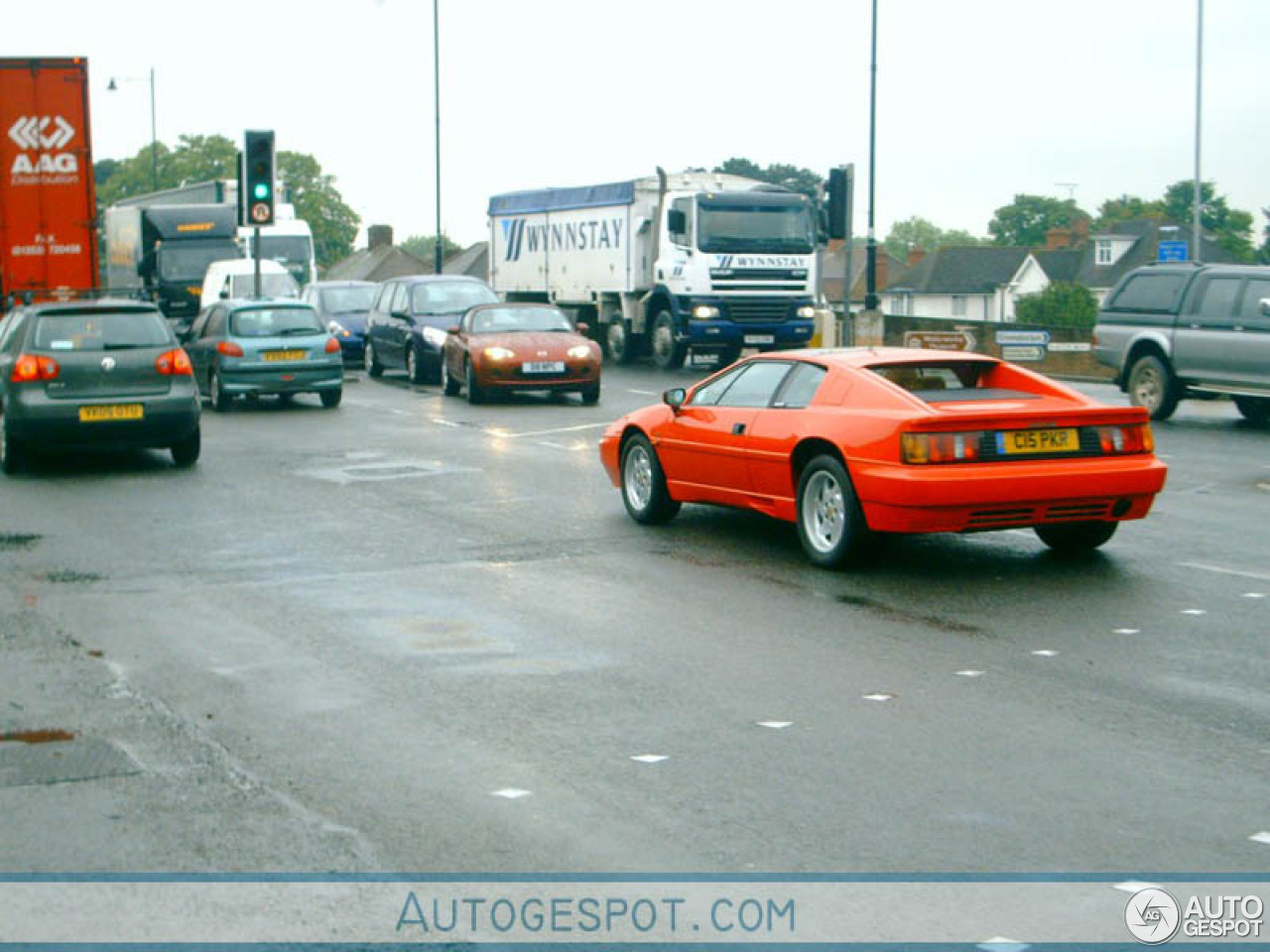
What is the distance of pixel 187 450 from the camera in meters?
17.6

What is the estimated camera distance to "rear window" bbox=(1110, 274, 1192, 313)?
21.9 metres

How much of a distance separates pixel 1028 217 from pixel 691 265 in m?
131

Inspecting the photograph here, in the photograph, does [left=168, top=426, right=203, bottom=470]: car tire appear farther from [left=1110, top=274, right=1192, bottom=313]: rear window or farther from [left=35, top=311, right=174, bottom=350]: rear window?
[left=1110, top=274, right=1192, bottom=313]: rear window

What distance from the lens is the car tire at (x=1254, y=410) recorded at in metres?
22.2

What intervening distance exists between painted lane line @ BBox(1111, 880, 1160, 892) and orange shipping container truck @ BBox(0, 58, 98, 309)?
24.2m

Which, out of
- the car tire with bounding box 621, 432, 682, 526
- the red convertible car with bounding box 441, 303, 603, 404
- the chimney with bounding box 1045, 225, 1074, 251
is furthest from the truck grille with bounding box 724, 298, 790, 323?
the chimney with bounding box 1045, 225, 1074, 251

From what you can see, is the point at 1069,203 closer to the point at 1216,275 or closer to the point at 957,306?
the point at 957,306

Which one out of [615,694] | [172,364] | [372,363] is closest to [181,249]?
[372,363]

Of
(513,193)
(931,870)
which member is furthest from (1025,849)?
(513,193)

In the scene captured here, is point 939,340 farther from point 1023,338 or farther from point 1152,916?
point 1152,916

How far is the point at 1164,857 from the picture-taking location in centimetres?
533

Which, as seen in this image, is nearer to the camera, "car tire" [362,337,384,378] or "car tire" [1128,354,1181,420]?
"car tire" [1128,354,1181,420]

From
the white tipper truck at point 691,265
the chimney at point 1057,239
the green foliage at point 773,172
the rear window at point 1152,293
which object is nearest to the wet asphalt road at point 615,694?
the rear window at point 1152,293

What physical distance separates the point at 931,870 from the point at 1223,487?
36.0 feet
